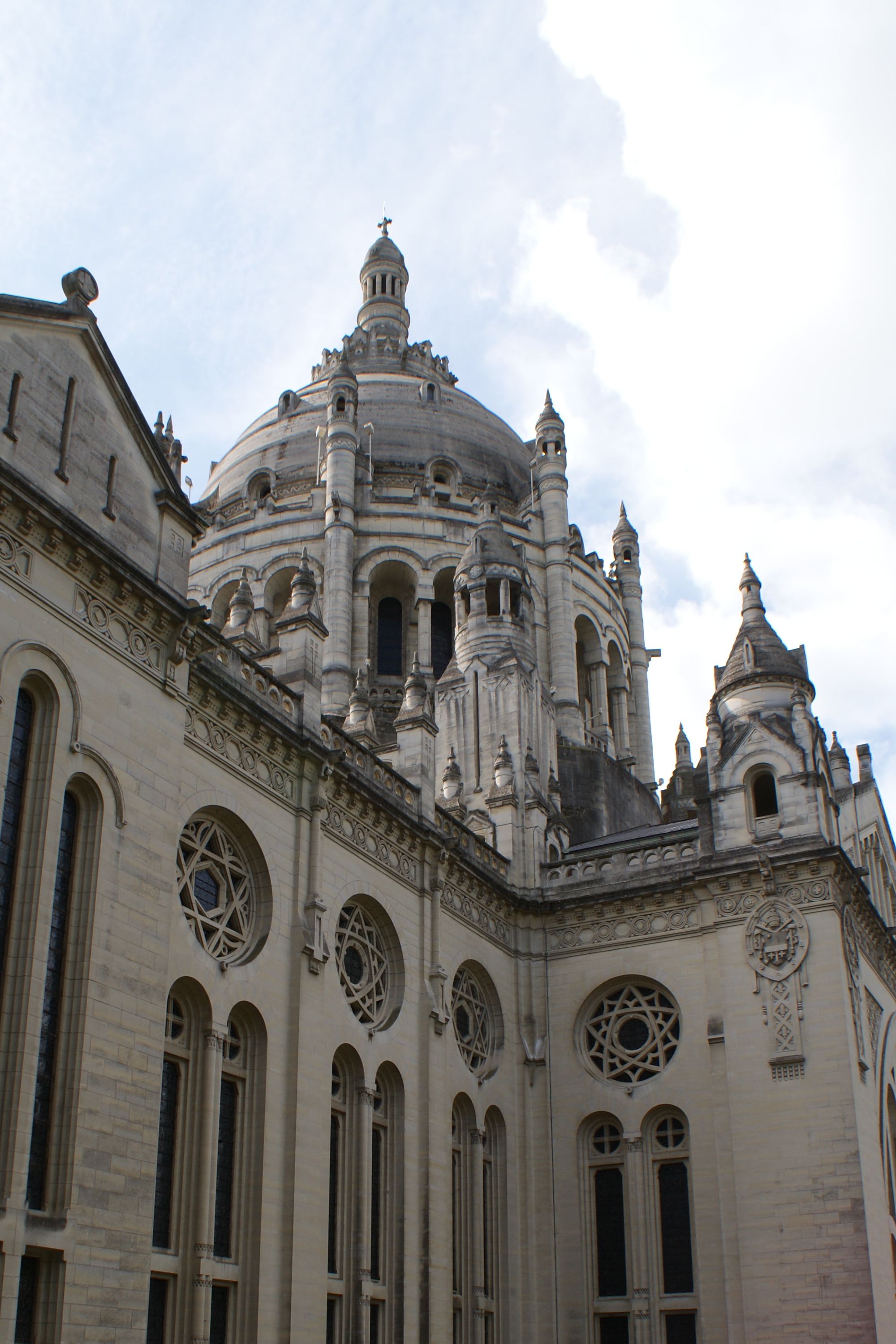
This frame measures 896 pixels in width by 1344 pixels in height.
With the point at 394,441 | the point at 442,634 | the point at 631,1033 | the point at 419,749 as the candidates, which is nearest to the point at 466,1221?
the point at 631,1033

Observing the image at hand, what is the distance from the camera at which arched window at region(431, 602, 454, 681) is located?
4784 centimetres

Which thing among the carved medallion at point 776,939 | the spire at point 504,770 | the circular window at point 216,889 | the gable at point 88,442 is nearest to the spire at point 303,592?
the gable at point 88,442

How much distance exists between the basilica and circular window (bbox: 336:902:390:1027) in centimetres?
9

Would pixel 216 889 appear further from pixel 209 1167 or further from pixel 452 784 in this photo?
pixel 452 784

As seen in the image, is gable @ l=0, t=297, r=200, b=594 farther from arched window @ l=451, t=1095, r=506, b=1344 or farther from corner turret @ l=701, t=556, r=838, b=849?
corner turret @ l=701, t=556, r=838, b=849

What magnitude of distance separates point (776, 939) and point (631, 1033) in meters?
3.96

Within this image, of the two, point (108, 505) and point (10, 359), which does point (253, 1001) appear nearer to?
point (108, 505)

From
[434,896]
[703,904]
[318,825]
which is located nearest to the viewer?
[318,825]

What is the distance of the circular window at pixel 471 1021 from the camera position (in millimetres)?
28266

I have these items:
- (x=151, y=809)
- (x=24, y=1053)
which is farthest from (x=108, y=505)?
(x=24, y=1053)

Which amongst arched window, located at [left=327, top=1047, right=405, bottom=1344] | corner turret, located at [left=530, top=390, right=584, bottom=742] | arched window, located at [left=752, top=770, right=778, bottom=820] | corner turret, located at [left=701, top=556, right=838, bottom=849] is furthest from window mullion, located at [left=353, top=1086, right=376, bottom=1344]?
corner turret, located at [left=530, top=390, right=584, bottom=742]

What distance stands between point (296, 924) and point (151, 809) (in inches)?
183

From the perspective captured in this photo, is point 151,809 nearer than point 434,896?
Yes

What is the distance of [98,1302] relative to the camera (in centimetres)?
1554
